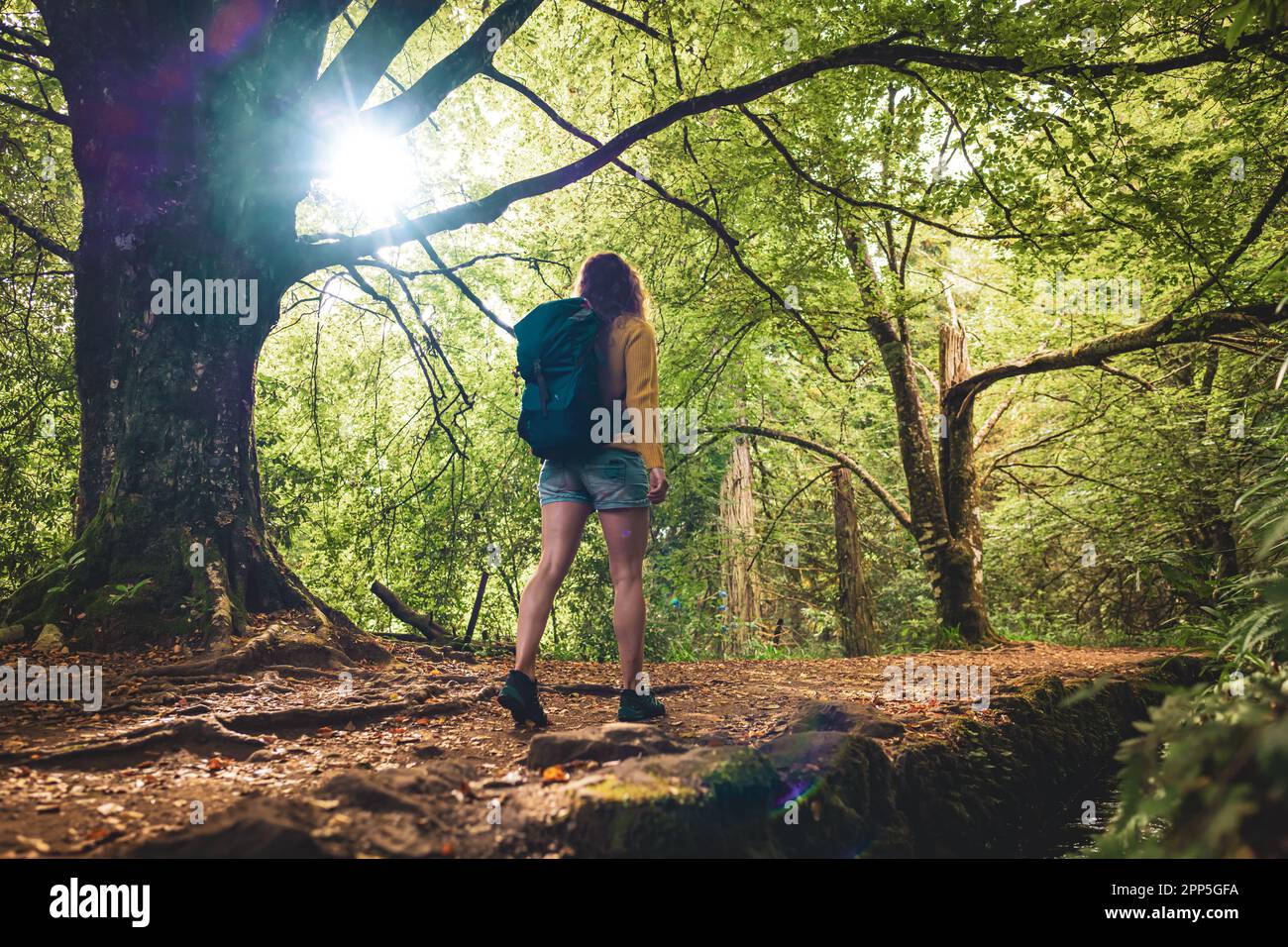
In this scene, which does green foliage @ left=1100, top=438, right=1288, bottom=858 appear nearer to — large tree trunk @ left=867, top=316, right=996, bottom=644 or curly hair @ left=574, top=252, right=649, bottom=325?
curly hair @ left=574, top=252, right=649, bottom=325

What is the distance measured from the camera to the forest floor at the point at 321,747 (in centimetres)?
174

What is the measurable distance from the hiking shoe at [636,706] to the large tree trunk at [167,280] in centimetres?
262

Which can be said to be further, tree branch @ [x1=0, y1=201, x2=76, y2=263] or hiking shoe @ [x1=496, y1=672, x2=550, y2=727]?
tree branch @ [x1=0, y1=201, x2=76, y2=263]

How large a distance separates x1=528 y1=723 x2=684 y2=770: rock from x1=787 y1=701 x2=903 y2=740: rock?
101 cm

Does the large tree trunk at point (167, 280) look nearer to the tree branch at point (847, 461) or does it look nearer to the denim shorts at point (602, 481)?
the denim shorts at point (602, 481)

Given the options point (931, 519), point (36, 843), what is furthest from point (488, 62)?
point (931, 519)

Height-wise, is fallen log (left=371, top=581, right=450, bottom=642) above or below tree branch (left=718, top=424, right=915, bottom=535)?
below

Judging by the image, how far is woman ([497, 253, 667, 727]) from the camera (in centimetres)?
340

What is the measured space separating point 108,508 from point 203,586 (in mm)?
824

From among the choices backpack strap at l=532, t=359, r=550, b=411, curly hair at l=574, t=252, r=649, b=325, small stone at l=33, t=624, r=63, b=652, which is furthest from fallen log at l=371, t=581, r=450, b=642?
curly hair at l=574, t=252, r=649, b=325

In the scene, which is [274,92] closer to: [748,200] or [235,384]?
[235,384]

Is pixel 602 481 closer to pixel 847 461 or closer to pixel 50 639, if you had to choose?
pixel 50 639

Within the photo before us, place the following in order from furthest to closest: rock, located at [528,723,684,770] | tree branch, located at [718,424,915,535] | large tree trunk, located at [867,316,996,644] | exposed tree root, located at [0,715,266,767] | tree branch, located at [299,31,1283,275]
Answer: tree branch, located at [718,424,915,535] < large tree trunk, located at [867,316,996,644] < tree branch, located at [299,31,1283,275] < exposed tree root, located at [0,715,266,767] < rock, located at [528,723,684,770]
